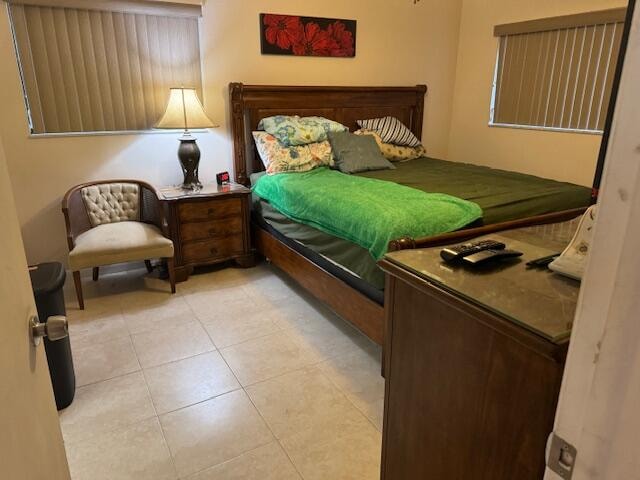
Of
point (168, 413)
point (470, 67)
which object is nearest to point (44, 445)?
point (168, 413)

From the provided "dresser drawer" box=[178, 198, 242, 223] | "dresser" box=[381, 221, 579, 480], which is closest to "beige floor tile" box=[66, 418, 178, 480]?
"dresser" box=[381, 221, 579, 480]

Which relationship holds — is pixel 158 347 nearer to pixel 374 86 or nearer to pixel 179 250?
pixel 179 250

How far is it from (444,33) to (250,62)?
2.02 metres

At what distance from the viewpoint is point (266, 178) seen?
3.36m

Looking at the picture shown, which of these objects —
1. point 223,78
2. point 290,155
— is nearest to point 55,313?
point 290,155

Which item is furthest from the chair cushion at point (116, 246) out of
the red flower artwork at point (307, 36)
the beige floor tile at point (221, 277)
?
the red flower artwork at point (307, 36)

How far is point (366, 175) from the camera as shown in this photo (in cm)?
334

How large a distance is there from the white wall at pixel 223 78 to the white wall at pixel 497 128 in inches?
8.1

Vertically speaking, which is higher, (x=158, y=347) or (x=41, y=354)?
(x=41, y=354)

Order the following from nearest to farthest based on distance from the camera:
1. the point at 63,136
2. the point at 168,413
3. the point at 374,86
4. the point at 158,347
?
the point at 168,413, the point at 158,347, the point at 63,136, the point at 374,86

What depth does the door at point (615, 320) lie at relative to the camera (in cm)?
43

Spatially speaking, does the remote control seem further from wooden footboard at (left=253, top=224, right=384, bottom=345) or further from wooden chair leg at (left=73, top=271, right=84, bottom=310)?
wooden chair leg at (left=73, top=271, right=84, bottom=310)

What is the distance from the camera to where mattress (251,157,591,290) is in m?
2.39

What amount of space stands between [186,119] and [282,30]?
1.15 meters
